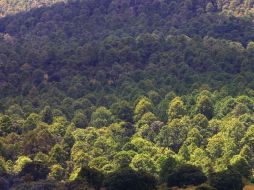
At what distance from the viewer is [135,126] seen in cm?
8056

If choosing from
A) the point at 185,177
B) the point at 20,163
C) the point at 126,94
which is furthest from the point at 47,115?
the point at 185,177

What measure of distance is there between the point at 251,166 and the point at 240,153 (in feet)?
9.90

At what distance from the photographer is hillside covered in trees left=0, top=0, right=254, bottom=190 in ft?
181

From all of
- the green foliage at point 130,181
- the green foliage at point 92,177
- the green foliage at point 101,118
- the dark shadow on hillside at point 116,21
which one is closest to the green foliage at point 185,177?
the green foliage at point 130,181

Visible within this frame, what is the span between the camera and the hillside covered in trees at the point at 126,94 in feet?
181

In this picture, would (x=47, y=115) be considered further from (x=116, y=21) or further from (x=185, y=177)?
(x=116, y=21)

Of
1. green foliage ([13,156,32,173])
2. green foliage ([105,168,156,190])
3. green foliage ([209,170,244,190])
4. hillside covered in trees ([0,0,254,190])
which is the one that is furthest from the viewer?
green foliage ([13,156,32,173])

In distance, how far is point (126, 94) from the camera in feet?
334

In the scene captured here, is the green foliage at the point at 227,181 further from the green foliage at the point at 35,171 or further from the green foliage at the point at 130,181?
the green foliage at the point at 35,171

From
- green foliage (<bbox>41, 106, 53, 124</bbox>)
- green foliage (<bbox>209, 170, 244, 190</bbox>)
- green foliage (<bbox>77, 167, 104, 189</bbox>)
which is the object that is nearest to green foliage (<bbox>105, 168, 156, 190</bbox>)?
green foliage (<bbox>77, 167, 104, 189</bbox>)

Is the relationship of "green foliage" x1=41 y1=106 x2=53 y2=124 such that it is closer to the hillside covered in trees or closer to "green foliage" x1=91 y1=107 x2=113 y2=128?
the hillside covered in trees

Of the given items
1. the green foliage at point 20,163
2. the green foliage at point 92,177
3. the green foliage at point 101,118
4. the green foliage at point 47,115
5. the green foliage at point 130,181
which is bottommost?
the green foliage at point 101,118

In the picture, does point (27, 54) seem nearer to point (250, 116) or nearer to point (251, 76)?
point (251, 76)

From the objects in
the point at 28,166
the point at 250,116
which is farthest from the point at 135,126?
the point at 28,166
